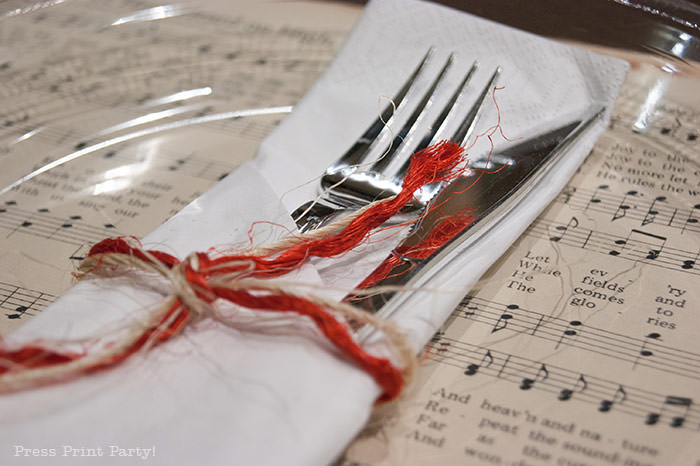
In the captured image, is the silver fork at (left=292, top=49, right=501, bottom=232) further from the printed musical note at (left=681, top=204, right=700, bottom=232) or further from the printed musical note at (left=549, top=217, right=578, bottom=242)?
the printed musical note at (left=681, top=204, right=700, bottom=232)

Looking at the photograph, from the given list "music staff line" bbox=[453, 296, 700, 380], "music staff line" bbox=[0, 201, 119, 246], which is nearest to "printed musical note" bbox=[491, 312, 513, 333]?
"music staff line" bbox=[453, 296, 700, 380]

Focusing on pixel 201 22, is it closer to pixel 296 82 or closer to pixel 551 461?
pixel 296 82

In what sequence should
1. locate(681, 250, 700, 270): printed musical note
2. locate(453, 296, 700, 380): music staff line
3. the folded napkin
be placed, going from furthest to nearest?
locate(681, 250, 700, 270): printed musical note < locate(453, 296, 700, 380): music staff line < the folded napkin

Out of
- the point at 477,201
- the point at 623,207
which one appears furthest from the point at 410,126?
the point at 623,207

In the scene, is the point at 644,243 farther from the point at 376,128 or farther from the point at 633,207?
the point at 376,128

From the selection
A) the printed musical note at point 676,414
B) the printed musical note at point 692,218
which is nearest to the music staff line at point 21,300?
the printed musical note at point 676,414
